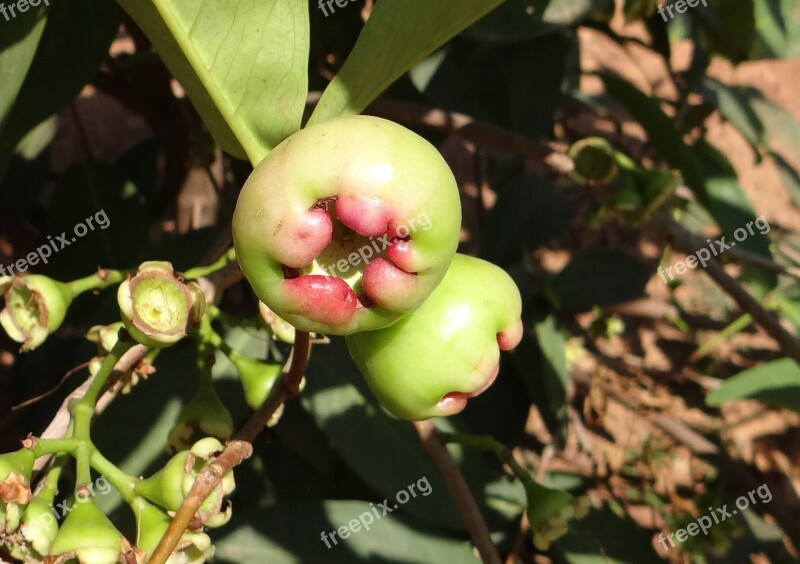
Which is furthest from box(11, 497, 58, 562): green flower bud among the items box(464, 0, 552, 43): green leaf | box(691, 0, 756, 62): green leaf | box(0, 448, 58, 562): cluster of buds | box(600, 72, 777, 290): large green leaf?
box(691, 0, 756, 62): green leaf

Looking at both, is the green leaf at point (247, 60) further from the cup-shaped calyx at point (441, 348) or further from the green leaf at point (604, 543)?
the green leaf at point (604, 543)

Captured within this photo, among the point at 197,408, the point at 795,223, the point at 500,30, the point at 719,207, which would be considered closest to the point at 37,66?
the point at 197,408

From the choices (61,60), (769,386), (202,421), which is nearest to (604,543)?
(769,386)

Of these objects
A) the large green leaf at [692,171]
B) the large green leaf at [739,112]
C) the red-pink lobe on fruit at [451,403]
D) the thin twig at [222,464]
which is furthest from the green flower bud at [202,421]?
the large green leaf at [739,112]

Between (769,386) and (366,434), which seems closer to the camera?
(366,434)

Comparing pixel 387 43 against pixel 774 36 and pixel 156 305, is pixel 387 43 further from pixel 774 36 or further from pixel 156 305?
pixel 774 36

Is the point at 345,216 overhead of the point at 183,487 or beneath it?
overhead
